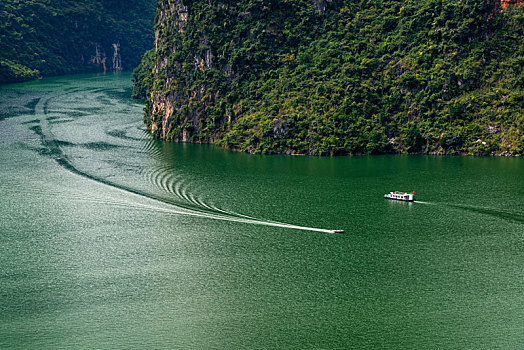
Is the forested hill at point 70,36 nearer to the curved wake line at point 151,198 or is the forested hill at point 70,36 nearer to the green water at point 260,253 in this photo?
the curved wake line at point 151,198

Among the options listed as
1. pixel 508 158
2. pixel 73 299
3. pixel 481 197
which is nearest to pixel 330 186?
pixel 481 197

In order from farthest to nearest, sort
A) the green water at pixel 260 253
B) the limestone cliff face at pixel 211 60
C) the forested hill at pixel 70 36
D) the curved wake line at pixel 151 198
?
the forested hill at pixel 70 36, the limestone cliff face at pixel 211 60, the curved wake line at pixel 151 198, the green water at pixel 260 253

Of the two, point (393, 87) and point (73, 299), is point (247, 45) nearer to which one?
point (393, 87)

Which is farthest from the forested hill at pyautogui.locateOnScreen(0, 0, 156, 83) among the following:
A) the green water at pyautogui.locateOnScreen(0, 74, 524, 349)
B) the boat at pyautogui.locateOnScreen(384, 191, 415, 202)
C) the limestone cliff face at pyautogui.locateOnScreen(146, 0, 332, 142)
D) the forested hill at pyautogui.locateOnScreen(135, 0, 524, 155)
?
the boat at pyautogui.locateOnScreen(384, 191, 415, 202)

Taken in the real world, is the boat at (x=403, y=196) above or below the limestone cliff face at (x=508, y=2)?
below

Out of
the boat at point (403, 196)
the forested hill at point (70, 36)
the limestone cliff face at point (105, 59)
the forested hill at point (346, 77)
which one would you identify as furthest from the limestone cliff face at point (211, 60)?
the limestone cliff face at point (105, 59)

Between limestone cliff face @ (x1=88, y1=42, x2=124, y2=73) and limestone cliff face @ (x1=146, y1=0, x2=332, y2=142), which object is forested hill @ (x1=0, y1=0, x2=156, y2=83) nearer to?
limestone cliff face @ (x1=88, y1=42, x2=124, y2=73)
